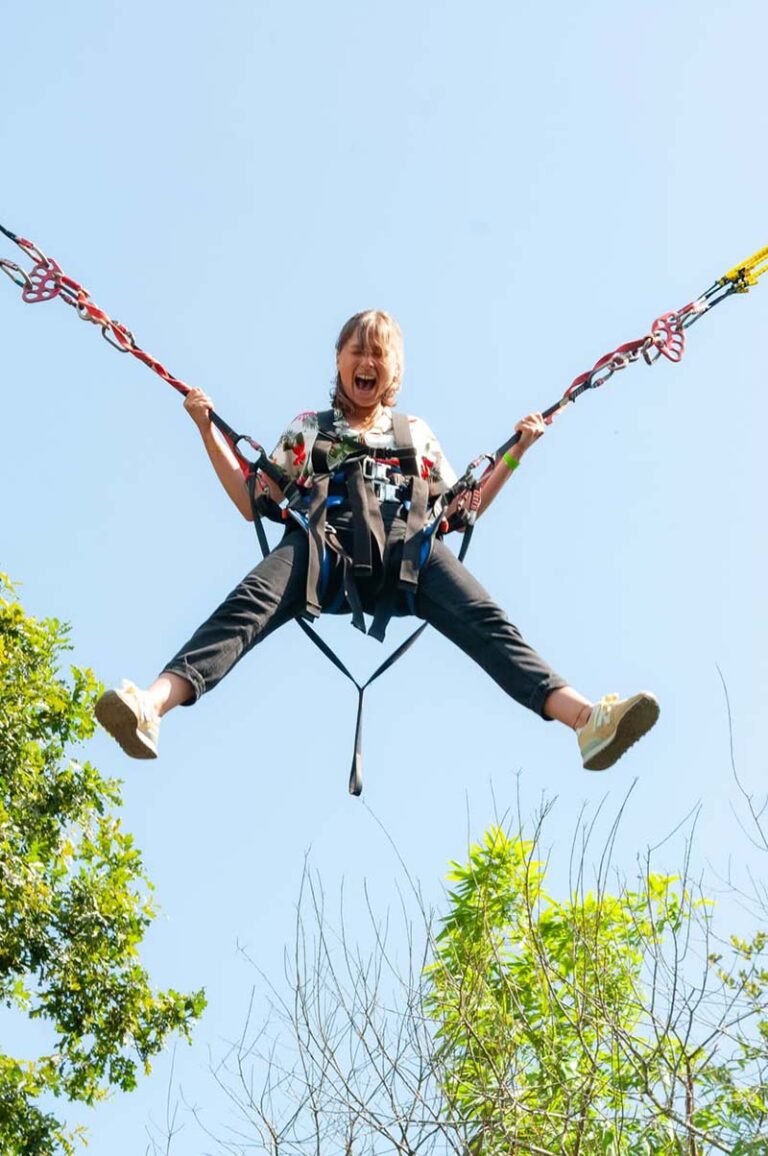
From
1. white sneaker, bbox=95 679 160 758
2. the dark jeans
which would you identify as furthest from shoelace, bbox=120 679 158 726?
the dark jeans

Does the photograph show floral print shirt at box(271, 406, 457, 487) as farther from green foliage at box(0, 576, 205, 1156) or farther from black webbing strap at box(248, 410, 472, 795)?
green foliage at box(0, 576, 205, 1156)

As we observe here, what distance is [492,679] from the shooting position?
16.9 feet

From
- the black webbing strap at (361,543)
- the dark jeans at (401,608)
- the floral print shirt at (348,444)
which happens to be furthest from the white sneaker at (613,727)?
the floral print shirt at (348,444)

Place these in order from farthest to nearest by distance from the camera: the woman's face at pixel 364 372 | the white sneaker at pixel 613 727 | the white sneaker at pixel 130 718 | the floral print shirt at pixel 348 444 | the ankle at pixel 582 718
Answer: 1. the woman's face at pixel 364 372
2. the floral print shirt at pixel 348 444
3. the ankle at pixel 582 718
4. the white sneaker at pixel 613 727
5. the white sneaker at pixel 130 718

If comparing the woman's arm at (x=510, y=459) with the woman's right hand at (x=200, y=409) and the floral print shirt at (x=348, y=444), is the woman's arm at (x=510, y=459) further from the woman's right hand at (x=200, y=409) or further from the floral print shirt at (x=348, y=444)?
the woman's right hand at (x=200, y=409)

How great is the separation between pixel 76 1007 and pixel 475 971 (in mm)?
3611

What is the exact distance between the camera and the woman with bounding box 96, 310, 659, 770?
190 inches

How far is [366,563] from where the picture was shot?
533 cm

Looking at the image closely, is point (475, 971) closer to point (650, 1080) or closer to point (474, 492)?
point (650, 1080)

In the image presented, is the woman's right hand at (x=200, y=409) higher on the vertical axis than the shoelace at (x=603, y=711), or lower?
higher

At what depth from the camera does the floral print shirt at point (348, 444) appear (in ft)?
18.5

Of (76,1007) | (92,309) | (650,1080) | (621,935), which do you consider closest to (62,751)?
(76,1007)

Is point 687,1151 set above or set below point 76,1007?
below

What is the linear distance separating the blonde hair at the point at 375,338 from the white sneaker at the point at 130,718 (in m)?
1.53
